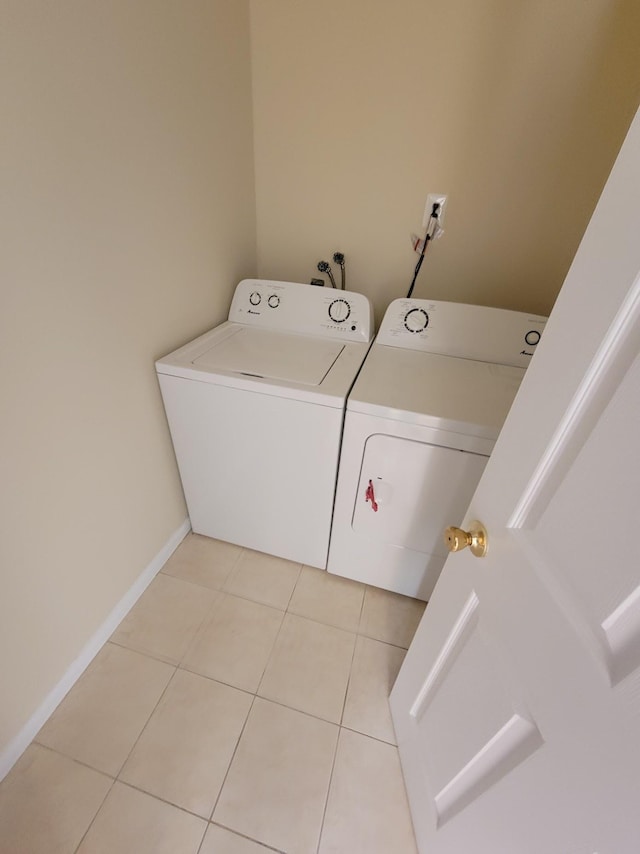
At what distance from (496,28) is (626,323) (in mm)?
1439

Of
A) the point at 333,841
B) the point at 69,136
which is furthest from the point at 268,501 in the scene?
the point at 69,136

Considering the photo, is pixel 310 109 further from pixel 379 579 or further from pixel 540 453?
pixel 379 579

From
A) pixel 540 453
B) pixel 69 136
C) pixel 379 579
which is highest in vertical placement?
pixel 69 136

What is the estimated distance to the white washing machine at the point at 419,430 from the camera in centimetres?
109

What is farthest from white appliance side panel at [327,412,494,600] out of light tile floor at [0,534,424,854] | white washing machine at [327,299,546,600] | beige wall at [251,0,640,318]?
beige wall at [251,0,640,318]

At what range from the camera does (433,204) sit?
1479 millimetres

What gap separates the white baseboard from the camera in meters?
1.07

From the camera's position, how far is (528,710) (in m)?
0.56

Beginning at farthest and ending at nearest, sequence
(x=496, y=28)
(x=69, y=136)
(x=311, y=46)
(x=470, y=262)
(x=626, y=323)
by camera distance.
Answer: (x=470, y=262) < (x=311, y=46) < (x=496, y=28) < (x=69, y=136) < (x=626, y=323)

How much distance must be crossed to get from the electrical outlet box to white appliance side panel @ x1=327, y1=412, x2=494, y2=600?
97 cm

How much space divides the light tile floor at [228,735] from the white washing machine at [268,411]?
30cm

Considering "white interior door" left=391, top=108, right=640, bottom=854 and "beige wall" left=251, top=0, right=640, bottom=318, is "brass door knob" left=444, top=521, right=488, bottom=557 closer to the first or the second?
"white interior door" left=391, top=108, right=640, bottom=854

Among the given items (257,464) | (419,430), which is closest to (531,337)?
(419,430)

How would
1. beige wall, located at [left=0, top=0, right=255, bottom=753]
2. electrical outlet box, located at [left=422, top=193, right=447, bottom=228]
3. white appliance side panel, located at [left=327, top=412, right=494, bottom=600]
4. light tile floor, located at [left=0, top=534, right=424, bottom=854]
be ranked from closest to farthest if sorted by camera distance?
beige wall, located at [left=0, top=0, right=255, bottom=753]
light tile floor, located at [left=0, top=534, right=424, bottom=854]
white appliance side panel, located at [left=327, top=412, right=494, bottom=600]
electrical outlet box, located at [left=422, top=193, right=447, bottom=228]
